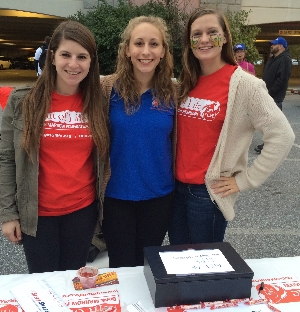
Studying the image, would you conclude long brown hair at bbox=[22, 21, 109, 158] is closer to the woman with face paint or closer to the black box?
the woman with face paint

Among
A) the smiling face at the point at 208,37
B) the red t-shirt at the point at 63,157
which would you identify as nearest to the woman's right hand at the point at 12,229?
the red t-shirt at the point at 63,157

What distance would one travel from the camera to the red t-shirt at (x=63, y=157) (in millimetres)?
1799

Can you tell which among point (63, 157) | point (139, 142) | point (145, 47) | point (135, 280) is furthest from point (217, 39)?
point (135, 280)

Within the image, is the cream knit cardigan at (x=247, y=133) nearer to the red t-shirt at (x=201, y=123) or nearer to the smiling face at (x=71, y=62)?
the red t-shirt at (x=201, y=123)

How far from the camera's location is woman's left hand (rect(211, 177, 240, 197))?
6.42 ft

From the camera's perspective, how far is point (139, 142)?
1.92 metres

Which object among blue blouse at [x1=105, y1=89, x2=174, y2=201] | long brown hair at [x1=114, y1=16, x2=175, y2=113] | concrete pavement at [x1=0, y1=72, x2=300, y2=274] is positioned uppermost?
long brown hair at [x1=114, y1=16, x2=175, y2=113]

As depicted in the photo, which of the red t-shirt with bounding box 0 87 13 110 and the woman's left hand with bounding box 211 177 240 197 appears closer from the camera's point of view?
the woman's left hand with bounding box 211 177 240 197

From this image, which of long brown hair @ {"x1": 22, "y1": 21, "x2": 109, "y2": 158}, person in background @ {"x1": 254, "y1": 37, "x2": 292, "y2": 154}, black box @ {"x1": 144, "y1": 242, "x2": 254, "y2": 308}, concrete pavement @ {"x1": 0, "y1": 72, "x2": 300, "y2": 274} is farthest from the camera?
person in background @ {"x1": 254, "y1": 37, "x2": 292, "y2": 154}

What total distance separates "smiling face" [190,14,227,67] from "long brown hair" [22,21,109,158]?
544mm

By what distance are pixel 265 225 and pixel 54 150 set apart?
2767mm

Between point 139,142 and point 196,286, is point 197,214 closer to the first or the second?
point 139,142

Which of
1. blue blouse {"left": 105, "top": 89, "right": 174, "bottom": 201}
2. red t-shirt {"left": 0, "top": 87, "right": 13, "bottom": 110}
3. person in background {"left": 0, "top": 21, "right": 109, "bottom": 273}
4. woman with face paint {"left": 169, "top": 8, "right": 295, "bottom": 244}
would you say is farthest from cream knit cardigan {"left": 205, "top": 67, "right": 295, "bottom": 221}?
red t-shirt {"left": 0, "top": 87, "right": 13, "bottom": 110}

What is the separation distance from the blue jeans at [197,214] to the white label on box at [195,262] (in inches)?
17.7
